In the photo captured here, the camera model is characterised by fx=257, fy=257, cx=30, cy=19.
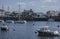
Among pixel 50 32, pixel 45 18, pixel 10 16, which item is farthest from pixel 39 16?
pixel 50 32

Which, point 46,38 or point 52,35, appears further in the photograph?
point 52,35

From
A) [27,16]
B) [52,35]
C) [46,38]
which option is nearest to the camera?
[46,38]

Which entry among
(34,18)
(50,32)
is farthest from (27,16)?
(50,32)

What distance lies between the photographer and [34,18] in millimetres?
130625

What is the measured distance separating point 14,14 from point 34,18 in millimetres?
11195

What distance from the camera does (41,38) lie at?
1489 inches

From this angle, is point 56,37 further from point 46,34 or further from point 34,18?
point 34,18

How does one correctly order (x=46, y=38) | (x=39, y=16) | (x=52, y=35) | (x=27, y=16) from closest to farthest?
(x=46, y=38), (x=52, y=35), (x=27, y=16), (x=39, y=16)

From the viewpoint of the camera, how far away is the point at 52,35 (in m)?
40.4

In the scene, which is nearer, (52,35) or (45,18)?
(52,35)

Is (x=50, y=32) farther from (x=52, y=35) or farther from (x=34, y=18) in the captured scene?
(x=34, y=18)

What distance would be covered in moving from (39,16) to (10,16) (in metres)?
16.5

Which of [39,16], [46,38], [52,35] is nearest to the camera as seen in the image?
[46,38]

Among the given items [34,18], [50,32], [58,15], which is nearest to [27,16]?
[34,18]
